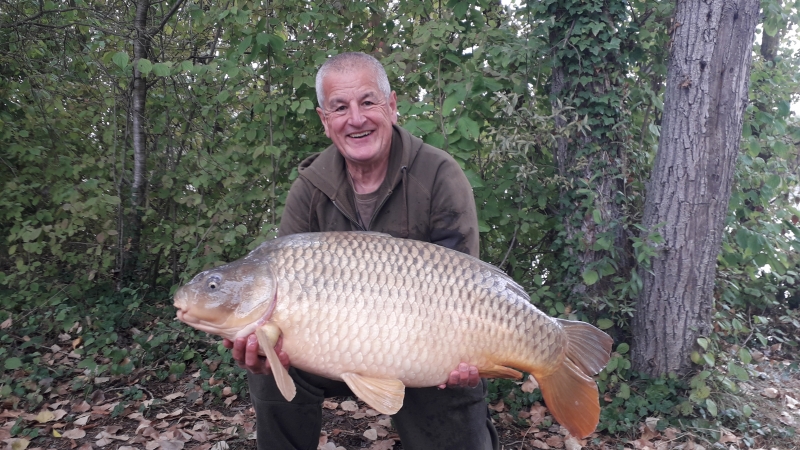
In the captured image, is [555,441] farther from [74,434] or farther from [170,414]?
[74,434]

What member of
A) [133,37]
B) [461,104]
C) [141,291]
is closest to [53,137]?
[133,37]

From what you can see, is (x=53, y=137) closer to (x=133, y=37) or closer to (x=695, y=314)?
(x=133, y=37)

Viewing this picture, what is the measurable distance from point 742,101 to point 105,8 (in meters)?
3.49

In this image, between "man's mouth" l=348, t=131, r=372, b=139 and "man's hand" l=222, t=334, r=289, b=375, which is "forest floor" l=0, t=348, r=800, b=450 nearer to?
"man's hand" l=222, t=334, r=289, b=375

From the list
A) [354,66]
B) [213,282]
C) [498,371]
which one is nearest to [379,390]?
[498,371]

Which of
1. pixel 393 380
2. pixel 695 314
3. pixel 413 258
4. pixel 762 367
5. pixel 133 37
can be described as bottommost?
pixel 762 367

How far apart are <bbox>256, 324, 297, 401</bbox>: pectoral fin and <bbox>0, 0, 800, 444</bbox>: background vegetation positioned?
124 cm

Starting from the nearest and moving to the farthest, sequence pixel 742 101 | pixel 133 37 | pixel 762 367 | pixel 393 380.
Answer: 1. pixel 393 380
2. pixel 742 101
3. pixel 762 367
4. pixel 133 37

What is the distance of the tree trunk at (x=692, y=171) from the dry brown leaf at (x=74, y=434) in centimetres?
229

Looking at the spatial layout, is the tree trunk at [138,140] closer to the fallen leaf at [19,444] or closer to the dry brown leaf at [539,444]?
the fallen leaf at [19,444]

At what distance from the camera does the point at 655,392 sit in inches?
94.7

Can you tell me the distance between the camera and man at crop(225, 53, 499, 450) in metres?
1.67

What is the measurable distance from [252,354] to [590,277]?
1556 millimetres

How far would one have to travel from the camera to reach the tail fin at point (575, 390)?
1.51 meters
